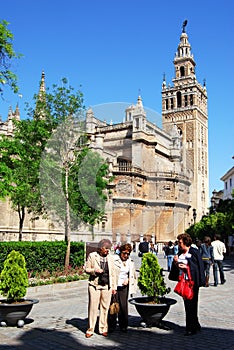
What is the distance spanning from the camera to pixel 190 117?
7350cm

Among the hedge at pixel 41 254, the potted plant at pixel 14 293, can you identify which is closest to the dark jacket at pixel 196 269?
the potted plant at pixel 14 293

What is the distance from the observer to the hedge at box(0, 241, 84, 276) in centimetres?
1269

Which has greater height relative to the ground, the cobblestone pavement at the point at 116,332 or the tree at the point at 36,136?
the tree at the point at 36,136

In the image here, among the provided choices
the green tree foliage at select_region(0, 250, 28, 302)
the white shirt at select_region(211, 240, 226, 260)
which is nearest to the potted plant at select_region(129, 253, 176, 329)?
the green tree foliage at select_region(0, 250, 28, 302)

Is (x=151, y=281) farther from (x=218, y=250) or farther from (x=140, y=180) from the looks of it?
(x=140, y=180)

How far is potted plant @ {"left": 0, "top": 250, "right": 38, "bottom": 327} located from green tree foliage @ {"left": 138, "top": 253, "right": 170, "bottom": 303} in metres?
2.10

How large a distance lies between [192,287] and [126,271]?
127 centimetres

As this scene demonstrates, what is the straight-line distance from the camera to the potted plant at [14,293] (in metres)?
6.86

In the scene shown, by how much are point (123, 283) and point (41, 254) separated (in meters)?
7.63

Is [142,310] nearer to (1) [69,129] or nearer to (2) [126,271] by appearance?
(2) [126,271]

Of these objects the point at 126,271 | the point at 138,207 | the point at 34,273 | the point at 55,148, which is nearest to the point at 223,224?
the point at 138,207

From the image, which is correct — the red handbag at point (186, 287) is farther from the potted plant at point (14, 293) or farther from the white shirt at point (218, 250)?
the white shirt at point (218, 250)

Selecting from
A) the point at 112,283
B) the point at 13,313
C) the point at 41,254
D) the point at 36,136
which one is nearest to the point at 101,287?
the point at 112,283

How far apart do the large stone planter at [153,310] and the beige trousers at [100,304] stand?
2.17ft
